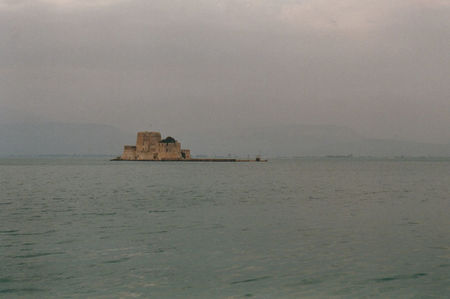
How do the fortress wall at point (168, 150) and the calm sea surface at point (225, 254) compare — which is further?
the fortress wall at point (168, 150)

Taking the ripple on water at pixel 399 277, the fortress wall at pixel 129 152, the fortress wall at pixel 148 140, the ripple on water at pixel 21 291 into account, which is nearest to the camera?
the ripple on water at pixel 21 291

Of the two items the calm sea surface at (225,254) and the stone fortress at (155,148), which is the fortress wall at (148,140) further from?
the calm sea surface at (225,254)

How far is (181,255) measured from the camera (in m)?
13.1

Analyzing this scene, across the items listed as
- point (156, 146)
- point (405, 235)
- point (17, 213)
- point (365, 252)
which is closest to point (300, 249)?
point (365, 252)

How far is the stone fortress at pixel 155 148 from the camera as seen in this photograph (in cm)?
18062

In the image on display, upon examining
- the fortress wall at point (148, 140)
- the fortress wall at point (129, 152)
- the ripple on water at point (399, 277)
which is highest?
the fortress wall at point (148, 140)

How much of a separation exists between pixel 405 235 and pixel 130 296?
1114 centimetres

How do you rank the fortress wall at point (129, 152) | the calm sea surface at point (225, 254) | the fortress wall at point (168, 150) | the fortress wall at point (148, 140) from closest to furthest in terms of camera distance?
the calm sea surface at point (225, 254) → the fortress wall at point (148, 140) → the fortress wall at point (168, 150) → the fortress wall at point (129, 152)

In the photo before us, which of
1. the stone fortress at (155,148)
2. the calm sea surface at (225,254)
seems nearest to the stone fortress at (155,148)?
the stone fortress at (155,148)

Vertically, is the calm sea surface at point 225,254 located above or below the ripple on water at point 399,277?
above

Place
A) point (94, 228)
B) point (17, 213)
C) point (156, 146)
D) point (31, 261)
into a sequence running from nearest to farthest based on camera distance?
1. point (31, 261)
2. point (94, 228)
3. point (17, 213)
4. point (156, 146)

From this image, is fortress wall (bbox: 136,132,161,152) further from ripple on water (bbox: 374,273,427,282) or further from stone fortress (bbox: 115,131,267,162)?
ripple on water (bbox: 374,273,427,282)

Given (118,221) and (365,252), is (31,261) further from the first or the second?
(365,252)

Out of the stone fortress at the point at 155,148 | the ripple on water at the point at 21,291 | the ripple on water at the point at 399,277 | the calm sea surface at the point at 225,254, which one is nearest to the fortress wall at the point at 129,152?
the stone fortress at the point at 155,148
